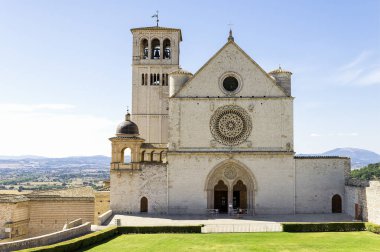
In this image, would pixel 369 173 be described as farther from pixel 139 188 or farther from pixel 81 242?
pixel 81 242

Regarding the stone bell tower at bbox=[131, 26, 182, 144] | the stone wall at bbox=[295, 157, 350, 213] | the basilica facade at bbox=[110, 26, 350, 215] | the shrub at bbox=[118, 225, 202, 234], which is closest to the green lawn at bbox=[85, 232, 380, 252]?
the shrub at bbox=[118, 225, 202, 234]

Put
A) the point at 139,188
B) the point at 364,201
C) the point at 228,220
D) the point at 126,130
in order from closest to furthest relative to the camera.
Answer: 1. the point at 364,201
2. the point at 228,220
3. the point at 139,188
4. the point at 126,130

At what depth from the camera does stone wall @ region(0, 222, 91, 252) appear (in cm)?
2302

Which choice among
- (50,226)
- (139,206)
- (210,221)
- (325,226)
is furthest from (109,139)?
(325,226)

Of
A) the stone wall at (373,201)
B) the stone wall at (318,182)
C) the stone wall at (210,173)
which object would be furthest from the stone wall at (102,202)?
the stone wall at (373,201)

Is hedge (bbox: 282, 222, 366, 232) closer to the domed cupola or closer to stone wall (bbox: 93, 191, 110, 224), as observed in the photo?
the domed cupola

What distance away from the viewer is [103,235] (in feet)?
94.1

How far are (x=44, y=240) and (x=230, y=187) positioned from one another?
1944 centimetres

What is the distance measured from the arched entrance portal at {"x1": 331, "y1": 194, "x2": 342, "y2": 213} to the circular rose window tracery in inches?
373

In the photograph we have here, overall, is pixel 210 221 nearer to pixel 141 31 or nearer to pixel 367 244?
pixel 367 244

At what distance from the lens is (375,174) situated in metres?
101

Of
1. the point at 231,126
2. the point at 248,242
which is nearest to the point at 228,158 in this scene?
the point at 231,126

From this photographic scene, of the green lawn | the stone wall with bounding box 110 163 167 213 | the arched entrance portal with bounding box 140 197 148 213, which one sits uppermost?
the stone wall with bounding box 110 163 167 213

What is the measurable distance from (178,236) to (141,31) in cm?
2835
